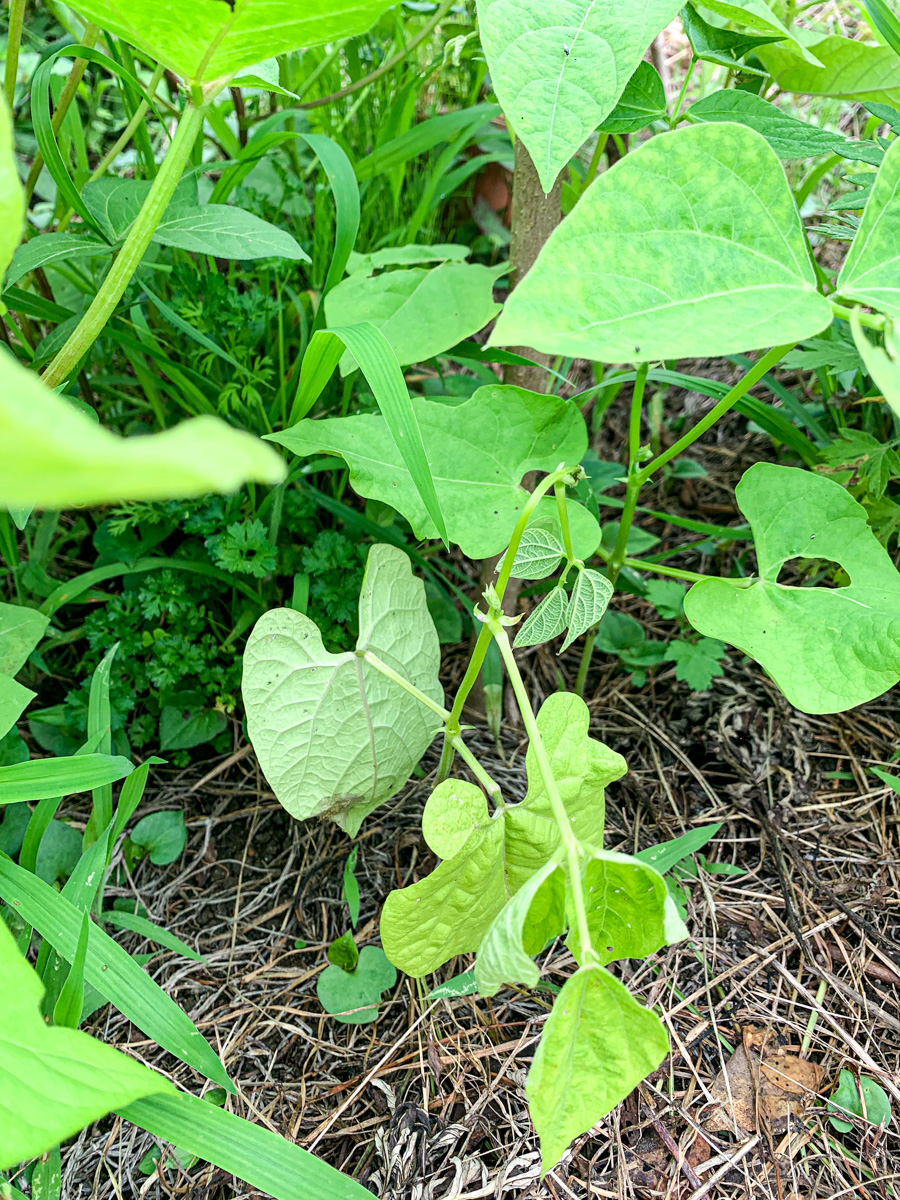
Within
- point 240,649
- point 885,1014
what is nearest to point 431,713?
point 240,649

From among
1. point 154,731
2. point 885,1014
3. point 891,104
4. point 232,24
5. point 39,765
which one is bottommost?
point 885,1014

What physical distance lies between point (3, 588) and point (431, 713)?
0.75m

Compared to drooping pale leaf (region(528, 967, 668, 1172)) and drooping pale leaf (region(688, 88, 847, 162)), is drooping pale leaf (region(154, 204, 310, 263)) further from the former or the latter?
drooping pale leaf (region(528, 967, 668, 1172))

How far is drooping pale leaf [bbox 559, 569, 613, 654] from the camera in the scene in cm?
89

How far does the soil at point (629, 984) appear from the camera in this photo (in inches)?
35.1

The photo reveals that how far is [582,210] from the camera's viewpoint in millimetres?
667

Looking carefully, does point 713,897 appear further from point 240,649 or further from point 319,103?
point 319,103

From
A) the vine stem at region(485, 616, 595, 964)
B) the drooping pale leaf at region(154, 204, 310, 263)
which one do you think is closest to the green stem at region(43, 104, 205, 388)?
the drooping pale leaf at region(154, 204, 310, 263)

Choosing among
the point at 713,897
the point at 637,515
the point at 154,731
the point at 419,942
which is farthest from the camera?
the point at 637,515

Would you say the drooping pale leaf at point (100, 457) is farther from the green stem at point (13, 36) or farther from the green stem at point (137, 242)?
the green stem at point (13, 36)

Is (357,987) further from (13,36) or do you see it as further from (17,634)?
(13,36)

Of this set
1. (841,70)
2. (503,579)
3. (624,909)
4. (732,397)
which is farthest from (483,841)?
(841,70)

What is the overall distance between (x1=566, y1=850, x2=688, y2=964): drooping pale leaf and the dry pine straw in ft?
1.02

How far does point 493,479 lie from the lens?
1061 millimetres
